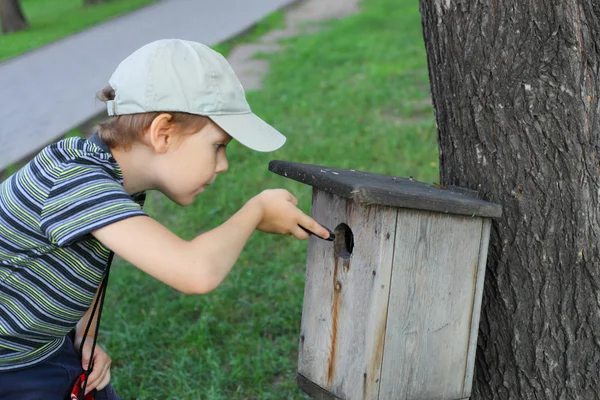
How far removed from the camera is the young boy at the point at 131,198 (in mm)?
1799

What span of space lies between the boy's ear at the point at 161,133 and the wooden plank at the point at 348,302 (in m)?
0.53

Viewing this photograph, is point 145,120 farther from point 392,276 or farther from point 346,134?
point 346,134

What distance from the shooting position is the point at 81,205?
5.93 feet

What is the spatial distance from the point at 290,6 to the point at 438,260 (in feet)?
47.2

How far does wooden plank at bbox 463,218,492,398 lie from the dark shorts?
111cm

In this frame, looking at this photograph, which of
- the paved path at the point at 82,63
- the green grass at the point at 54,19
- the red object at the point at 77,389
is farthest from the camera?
the green grass at the point at 54,19

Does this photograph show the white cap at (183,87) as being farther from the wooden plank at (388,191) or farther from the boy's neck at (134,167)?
the wooden plank at (388,191)

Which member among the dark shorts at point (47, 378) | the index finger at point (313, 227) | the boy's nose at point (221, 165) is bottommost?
the dark shorts at point (47, 378)

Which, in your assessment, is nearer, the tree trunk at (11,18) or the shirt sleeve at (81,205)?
the shirt sleeve at (81,205)

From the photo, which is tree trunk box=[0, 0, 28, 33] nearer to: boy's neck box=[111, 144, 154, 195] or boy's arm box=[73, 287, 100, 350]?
boy's arm box=[73, 287, 100, 350]

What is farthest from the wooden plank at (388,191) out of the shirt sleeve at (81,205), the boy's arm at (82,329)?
the boy's arm at (82,329)

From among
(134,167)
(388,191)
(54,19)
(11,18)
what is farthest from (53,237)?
(54,19)

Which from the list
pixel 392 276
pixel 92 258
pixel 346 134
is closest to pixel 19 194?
pixel 92 258

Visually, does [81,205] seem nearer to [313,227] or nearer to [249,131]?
[249,131]
